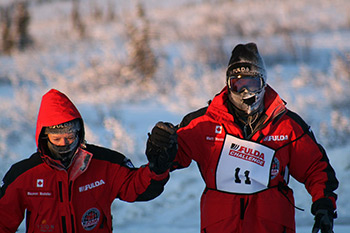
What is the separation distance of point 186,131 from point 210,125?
0.17 metres

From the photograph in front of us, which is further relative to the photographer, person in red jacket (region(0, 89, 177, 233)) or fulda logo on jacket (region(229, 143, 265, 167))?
fulda logo on jacket (region(229, 143, 265, 167))

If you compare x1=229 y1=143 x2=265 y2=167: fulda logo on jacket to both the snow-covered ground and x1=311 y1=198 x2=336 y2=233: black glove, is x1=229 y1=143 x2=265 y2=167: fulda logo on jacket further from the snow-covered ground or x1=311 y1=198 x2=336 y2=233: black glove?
the snow-covered ground

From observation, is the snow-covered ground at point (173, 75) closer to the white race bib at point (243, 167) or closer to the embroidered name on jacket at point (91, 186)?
the white race bib at point (243, 167)

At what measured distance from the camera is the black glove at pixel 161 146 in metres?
2.88

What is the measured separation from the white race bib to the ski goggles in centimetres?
35

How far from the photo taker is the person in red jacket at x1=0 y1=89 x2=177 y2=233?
294cm

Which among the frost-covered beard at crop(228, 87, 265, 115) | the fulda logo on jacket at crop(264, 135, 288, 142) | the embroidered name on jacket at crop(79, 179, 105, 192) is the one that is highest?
the frost-covered beard at crop(228, 87, 265, 115)

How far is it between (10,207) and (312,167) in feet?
6.37

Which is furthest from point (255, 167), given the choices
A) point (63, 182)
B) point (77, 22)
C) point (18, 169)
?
point (77, 22)

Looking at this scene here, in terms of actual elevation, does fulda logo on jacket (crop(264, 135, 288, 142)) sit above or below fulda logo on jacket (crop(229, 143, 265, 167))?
above

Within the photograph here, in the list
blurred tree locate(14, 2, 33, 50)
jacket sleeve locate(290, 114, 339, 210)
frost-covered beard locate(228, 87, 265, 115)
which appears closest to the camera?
jacket sleeve locate(290, 114, 339, 210)

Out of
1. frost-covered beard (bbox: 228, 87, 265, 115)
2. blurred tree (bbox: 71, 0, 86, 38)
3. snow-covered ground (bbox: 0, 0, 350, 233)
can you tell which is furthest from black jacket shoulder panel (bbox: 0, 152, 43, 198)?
blurred tree (bbox: 71, 0, 86, 38)

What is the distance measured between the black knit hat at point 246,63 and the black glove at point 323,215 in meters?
0.94

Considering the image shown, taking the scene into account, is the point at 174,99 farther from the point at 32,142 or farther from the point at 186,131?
the point at 186,131
